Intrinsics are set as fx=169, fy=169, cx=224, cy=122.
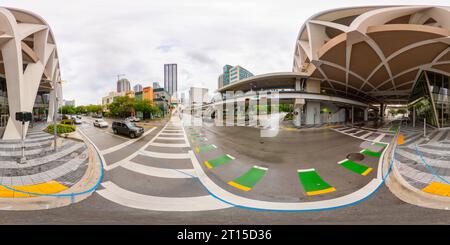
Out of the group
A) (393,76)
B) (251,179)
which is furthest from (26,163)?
(393,76)

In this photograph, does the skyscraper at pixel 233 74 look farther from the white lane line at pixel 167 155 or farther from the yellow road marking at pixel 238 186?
the yellow road marking at pixel 238 186

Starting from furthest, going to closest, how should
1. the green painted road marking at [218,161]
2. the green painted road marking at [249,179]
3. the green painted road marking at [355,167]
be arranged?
the green painted road marking at [218,161] < the green painted road marking at [355,167] < the green painted road marking at [249,179]

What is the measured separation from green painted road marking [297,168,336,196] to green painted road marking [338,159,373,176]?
138 cm

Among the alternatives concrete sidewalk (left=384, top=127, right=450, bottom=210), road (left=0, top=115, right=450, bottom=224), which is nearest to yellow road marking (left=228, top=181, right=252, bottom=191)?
road (left=0, top=115, right=450, bottom=224)

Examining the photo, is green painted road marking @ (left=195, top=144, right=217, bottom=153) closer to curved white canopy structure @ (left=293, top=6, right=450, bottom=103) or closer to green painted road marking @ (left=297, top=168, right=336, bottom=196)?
green painted road marking @ (left=297, top=168, right=336, bottom=196)

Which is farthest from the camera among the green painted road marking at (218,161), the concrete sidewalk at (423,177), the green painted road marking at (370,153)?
the green painted road marking at (370,153)

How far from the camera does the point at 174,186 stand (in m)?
4.71

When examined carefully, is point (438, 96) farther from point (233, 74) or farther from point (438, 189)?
point (233, 74)

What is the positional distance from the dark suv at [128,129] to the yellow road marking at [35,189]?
7639 millimetres

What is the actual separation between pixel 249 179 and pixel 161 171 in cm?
298

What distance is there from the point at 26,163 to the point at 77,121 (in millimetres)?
21141

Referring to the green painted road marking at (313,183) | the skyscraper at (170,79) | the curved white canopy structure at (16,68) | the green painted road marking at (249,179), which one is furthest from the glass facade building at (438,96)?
the skyscraper at (170,79)

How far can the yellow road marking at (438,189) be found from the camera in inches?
155
